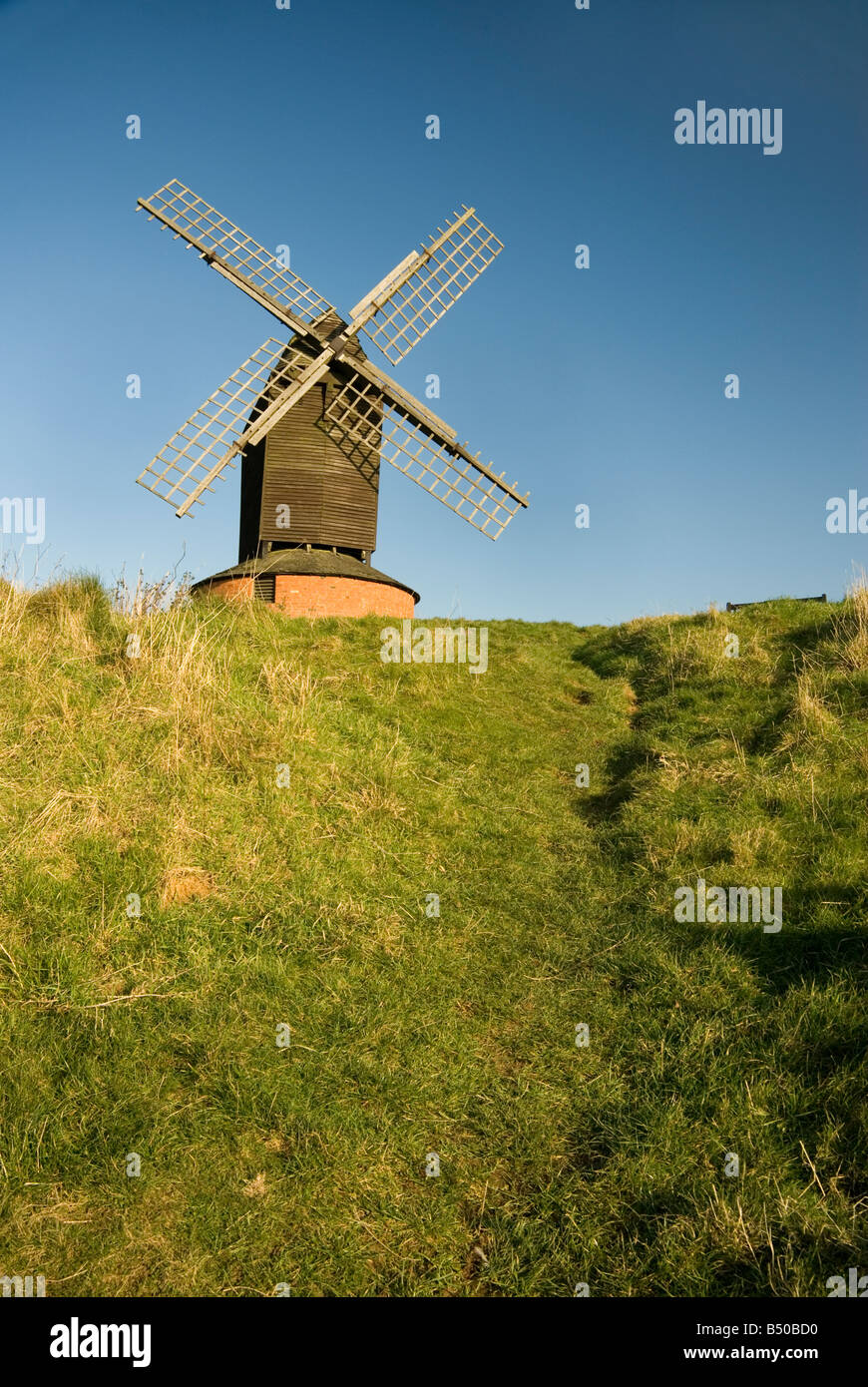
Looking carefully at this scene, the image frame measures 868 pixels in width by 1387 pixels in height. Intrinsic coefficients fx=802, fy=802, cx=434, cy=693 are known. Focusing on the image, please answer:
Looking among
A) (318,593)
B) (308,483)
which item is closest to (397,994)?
(318,593)

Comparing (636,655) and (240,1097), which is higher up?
(636,655)

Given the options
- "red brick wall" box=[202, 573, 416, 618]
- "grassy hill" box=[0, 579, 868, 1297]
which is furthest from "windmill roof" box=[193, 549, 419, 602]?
"grassy hill" box=[0, 579, 868, 1297]

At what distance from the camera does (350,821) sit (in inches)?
322

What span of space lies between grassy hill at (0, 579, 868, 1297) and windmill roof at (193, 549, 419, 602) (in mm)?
8384

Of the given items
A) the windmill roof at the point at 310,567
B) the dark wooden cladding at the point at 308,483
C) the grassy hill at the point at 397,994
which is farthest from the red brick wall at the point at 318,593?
the grassy hill at the point at 397,994

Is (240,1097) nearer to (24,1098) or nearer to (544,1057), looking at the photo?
(24,1098)

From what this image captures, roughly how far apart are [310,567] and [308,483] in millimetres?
2325

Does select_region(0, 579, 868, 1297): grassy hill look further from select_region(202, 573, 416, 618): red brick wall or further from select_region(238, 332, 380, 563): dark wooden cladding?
select_region(238, 332, 380, 563): dark wooden cladding

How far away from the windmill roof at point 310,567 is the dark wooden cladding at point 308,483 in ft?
1.12
